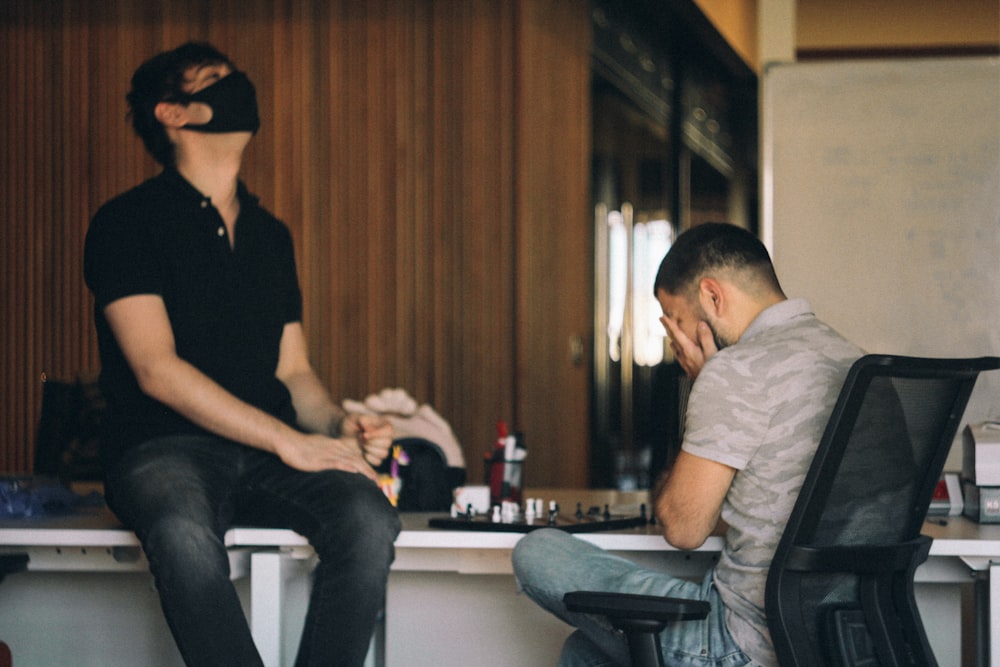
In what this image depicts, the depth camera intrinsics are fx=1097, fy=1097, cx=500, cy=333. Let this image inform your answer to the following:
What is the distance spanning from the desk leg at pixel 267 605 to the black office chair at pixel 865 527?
0.68 meters

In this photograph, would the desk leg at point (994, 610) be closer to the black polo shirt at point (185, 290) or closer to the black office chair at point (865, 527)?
the black office chair at point (865, 527)

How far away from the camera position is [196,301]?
228 cm

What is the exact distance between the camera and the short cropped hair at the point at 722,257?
1854mm

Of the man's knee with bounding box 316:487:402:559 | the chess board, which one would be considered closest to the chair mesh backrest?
the chess board

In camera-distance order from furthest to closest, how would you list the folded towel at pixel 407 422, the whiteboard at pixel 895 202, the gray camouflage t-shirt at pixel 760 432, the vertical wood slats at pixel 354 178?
1. the vertical wood slats at pixel 354 178
2. the whiteboard at pixel 895 202
3. the folded towel at pixel 407 422
4. the gray camouflage t-shirt at pixel 760 432

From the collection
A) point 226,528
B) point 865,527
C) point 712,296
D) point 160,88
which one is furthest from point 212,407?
point 865,527

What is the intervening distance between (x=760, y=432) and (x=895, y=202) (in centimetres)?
246

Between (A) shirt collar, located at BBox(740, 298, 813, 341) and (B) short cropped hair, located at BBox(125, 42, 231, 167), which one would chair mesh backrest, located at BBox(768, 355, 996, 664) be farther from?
(B) short cropped hair, located at BBox(125, 42, 231, 167)

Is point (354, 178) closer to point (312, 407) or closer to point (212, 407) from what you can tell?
point (312, 407)

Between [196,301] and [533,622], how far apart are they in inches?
39.0

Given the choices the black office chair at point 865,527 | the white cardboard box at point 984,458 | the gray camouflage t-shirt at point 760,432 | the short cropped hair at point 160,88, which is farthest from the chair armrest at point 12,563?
the white cardboard box at point 984,458

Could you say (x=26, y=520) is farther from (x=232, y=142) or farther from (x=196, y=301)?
(x=232, y=142)

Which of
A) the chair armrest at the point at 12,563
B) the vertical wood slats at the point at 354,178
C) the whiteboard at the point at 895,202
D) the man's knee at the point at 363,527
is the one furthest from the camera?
the vertical wood slats at the point at 354,178

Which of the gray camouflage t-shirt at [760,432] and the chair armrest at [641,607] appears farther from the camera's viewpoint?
the gray camouflage t-shirt at [760,432]
